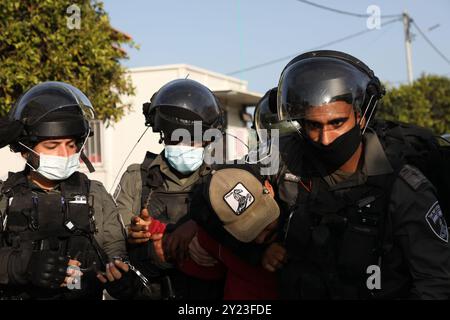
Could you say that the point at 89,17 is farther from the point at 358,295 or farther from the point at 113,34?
the point at 358,295

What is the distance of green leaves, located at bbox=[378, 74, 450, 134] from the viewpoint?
2342cm

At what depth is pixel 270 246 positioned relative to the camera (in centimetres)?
238

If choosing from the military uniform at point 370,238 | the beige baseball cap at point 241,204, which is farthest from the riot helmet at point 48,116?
the military uniform at point 370,238

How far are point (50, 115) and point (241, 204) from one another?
143 cm

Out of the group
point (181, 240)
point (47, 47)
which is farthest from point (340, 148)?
point (47, 47)

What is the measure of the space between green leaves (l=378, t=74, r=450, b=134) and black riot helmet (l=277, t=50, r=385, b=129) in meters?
20.7

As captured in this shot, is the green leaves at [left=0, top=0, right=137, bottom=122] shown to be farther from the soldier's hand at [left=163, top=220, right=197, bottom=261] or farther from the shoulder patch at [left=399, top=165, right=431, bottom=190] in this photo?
the shoulder patch at [left=399, top=165, right=431, bottom=190]

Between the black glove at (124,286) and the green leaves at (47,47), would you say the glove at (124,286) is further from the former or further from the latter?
the green leaves at (47,47)

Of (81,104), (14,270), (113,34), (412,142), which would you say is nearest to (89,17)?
(113,34)

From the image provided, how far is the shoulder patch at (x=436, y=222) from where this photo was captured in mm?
2165

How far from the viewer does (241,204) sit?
2234 mm

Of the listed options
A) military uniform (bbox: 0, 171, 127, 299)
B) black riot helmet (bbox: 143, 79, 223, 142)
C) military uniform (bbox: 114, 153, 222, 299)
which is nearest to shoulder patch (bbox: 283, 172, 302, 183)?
military uniform (bbox: 114, 153, 222, 299)

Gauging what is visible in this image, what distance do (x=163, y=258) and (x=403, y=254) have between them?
1.17 m

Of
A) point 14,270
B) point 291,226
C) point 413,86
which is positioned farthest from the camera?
point 413,86
